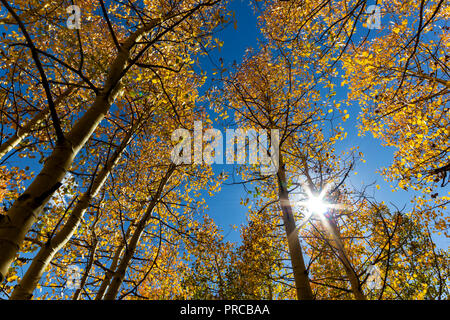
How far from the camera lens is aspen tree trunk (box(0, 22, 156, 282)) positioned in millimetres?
1160

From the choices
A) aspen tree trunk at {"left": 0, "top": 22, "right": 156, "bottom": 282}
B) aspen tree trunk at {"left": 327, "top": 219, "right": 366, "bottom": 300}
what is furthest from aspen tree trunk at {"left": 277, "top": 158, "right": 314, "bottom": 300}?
aspen tree trunk at {"left": 0, "top": 22, "right": 156, "bottom": 282}

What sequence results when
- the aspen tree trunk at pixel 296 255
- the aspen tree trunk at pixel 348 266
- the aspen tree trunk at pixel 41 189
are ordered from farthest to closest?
the aspen tree trunk at pixel 296 255 < the aspen tree trunk at pixel 348 266 < the aspen tree trunk at pixel 41 189

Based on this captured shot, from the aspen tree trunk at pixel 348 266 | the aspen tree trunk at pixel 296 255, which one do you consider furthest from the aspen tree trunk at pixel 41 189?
the aspen tree trunk at pixel 296 255

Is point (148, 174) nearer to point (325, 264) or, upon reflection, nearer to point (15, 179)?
point (15, 179)

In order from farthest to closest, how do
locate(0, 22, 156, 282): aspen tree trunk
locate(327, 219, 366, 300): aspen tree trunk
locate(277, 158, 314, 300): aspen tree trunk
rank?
locate(277, 158, 314, 300): aspen tree trunk < locate(327, 219, 366, 300): aspen tree trunk < locate(0, 22, 156, 282): aspen tree trunk

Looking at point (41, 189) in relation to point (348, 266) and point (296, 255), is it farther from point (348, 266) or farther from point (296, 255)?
point (348, 266)

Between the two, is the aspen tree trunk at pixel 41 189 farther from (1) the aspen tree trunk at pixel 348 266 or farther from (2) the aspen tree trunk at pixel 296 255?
(2) the aspen tree trunk at pixel 296 255

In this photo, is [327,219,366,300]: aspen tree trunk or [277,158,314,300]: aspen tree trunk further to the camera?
[277,158,314,300]: aspen tree trunk

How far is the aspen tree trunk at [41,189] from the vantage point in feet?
3.81

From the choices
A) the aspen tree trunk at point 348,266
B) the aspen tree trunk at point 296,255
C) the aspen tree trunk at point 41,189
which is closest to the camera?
the aspen tree trunk at point 41,189

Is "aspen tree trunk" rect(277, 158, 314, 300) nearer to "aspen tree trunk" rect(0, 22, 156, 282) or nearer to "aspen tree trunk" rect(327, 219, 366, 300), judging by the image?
"aspen tree trunk" rect(327, 219, 366, 300)

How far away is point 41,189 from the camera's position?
133 centimetres

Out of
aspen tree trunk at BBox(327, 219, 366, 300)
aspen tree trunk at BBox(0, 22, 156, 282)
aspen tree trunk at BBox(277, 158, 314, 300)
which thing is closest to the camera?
aspen tree trunk at BBox(0, 22, 156, 282)
